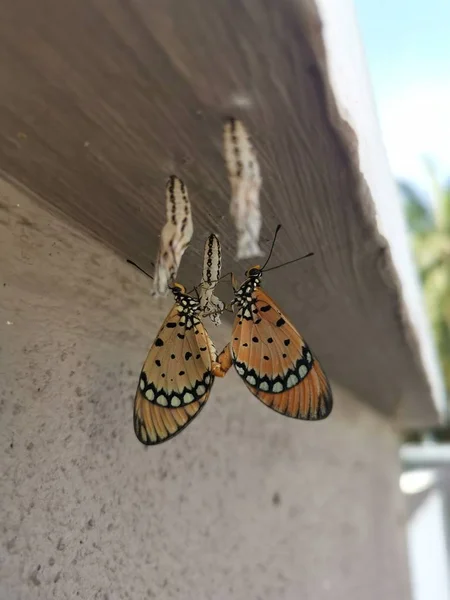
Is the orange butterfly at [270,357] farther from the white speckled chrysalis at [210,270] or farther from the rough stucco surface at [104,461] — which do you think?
the rough stucco surface at [104,461]

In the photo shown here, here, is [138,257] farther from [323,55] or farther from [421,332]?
[421,332]

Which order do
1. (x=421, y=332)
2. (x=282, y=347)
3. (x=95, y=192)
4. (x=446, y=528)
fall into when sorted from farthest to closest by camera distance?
1. (x=446, y=528)
2. (x=421, y=332)
3. (x=282, y=347)
4. (x=95, y=192)

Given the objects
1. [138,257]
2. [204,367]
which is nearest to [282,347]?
[204,367]

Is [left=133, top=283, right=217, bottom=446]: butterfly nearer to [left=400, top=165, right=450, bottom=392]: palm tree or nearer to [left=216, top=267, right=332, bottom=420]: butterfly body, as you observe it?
[left=216, top=267, right=332, bottom=420]: butterfly body

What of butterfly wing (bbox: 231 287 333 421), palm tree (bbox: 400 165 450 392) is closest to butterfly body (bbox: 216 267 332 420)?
butterfly wing (bbox: 231 287 333 421)

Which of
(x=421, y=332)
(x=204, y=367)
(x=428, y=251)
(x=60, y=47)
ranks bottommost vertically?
(x=204, y=367)

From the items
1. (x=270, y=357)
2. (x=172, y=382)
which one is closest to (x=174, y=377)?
(x=172, y=382)

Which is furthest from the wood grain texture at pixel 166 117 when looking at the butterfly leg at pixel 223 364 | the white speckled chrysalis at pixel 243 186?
the butterfly leg at pixel 223 364
